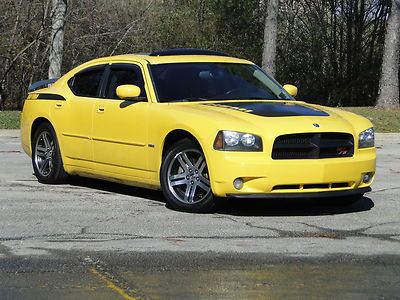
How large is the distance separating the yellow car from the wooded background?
18.0 meters

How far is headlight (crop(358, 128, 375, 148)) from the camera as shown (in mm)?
8641

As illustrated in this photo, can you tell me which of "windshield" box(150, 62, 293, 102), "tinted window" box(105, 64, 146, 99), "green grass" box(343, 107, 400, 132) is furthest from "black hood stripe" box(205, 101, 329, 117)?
"green grass" box(343, 107, 400, 132)

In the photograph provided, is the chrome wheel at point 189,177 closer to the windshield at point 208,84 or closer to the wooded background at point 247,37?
the windshield at point 208,84

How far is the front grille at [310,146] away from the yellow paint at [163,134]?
0.20 feet

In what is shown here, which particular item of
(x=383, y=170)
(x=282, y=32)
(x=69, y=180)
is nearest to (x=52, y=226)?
(x=69, y=180)

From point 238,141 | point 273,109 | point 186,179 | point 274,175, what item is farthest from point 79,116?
point 274,175

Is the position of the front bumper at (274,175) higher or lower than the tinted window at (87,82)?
lower

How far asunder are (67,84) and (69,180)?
1.17m

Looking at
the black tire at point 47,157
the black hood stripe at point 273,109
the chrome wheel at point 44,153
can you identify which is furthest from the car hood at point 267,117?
the chrome wheel at point 44,153

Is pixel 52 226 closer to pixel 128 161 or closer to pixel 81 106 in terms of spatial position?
pixel 128 161

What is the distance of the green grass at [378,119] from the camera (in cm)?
2025

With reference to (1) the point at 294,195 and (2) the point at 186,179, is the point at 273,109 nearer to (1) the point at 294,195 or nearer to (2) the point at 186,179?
(1) the point at 294,195

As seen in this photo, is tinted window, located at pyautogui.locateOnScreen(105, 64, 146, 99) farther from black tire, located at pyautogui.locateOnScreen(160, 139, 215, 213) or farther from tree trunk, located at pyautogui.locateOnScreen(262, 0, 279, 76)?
tree trunk, located at pyautogui.locateOnScreen(262, 0, 279, 76)

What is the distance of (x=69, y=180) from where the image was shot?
10852 millimetres
